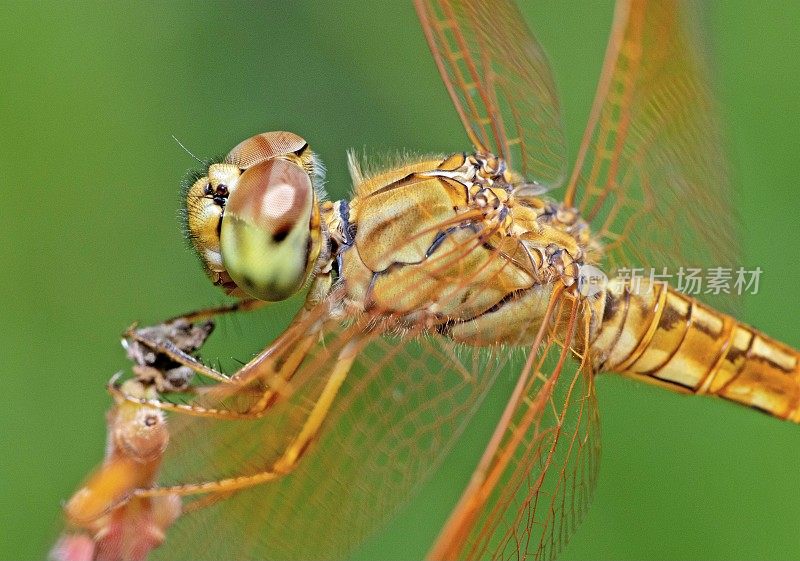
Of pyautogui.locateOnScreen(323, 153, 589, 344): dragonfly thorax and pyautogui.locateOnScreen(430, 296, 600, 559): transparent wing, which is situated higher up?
pyautogui.locateOnScreen(323, 153, 589, 344): dragonfly thorax

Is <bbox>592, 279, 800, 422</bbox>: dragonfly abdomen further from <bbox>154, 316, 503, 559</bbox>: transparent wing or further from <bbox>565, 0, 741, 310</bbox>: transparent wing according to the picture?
<bbox>154, 316, 503, 559</bbox>: transparent wing

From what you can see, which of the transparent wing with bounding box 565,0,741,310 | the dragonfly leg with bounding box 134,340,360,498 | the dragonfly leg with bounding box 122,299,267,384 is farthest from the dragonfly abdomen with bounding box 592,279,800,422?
the dragonfly leg with bounding box 122,299,267,384

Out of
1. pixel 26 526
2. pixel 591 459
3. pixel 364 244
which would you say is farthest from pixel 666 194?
pixel 26 526

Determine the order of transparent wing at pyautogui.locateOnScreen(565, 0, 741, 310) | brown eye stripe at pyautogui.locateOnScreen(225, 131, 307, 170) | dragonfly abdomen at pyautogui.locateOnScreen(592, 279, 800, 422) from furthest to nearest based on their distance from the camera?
transparent wing at pyautogui.locateOnScreen(565, 0, 741, 310)
dragonfly abdomen at pyautogui.locateOnScreen(592, 279, 800, 422)
brown eye stripe at pyautogui.locateOnScreen(225, 131, 307, 170)

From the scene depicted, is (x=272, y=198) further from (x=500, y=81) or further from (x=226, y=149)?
(x=226, y=149)

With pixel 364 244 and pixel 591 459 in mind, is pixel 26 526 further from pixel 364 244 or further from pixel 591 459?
pixel 591 459

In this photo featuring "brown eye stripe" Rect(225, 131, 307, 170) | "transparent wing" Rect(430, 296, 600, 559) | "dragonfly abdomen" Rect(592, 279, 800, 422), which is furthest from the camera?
"dragonfly abdomen" Rect(592, 279, 800, 422)
